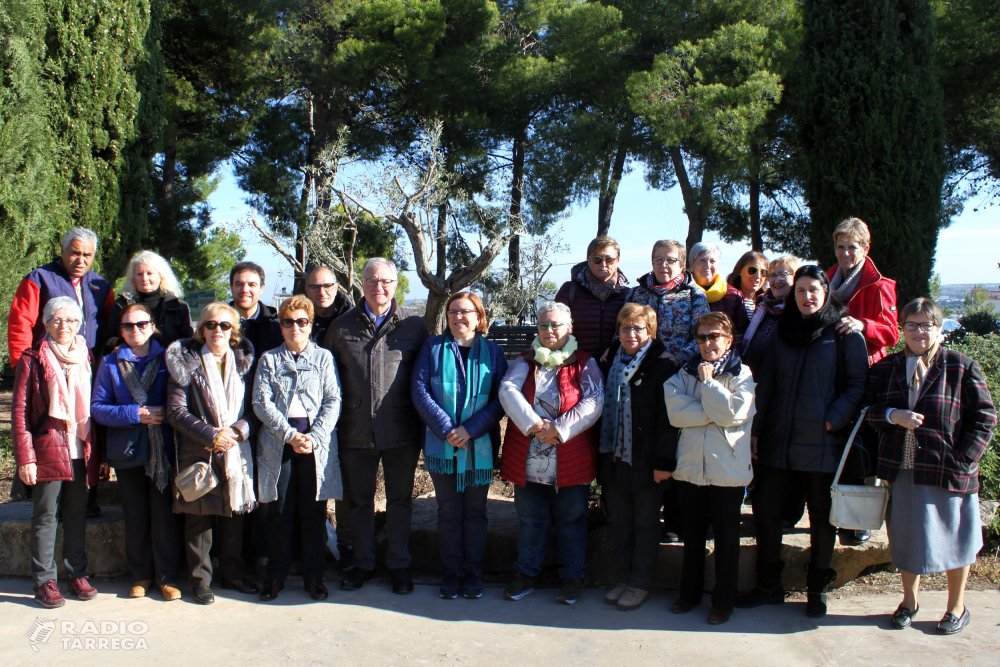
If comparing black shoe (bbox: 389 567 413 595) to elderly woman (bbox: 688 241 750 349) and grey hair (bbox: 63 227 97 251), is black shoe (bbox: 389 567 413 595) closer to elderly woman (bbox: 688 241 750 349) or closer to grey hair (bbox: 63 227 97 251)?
elderly woman (bbox: 688 241 750 349)

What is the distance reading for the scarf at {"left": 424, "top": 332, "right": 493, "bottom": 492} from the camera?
352 centimetres

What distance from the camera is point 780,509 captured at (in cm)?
336

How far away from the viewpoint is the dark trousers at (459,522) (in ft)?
A: 11.8

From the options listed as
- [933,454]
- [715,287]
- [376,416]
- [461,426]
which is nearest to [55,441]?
[376,416]

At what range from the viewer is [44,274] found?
3.78m

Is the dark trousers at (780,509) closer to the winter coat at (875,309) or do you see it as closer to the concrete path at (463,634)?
the concrete path at (463,634)

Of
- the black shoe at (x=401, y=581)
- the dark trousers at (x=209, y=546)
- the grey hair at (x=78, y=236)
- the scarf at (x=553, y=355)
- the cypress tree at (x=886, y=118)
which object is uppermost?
the cypress tree at (x=886, y=118)

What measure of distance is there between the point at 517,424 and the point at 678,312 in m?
1.06

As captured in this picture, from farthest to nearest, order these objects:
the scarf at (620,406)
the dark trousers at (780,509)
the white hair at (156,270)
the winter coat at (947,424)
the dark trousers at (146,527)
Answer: the white hair at (156,270)
the dark trousers at (146,527)
the scarf at (620,406)
the dark trousers at (780,509)
the winter coat at (947,424)

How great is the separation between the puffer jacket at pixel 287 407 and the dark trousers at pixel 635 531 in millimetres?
1439

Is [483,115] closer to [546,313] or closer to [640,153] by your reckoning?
[640,153]

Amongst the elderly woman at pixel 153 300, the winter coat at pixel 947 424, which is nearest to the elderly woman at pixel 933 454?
the winter coat at pixel 947 424

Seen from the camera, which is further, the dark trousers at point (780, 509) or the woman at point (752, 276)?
the woman at point (752, 276)

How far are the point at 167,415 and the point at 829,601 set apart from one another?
3515 millimetres
